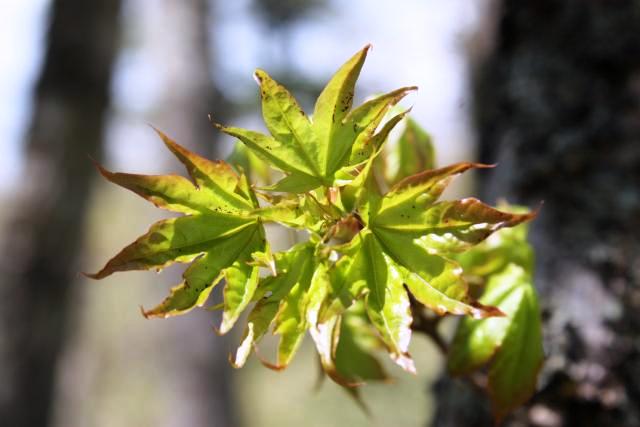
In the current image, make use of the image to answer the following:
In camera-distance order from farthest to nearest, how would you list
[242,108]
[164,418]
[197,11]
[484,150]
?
[242,108]
[197,11]
[164,418]
[484,150]

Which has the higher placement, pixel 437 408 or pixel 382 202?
pixel 382 202

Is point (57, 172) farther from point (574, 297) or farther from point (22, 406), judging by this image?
point (574, 297)

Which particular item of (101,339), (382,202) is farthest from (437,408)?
(101,339)

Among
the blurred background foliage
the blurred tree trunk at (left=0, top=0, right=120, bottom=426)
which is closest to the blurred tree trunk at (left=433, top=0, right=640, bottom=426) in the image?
the blurred background foliage

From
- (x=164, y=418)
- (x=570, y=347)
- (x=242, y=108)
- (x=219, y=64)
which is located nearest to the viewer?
(x=570, y=347)

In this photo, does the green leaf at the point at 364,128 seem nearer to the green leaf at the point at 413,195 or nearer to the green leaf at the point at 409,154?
the green leaf at the point at 413,195

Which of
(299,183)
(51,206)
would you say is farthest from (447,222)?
(51,206)
